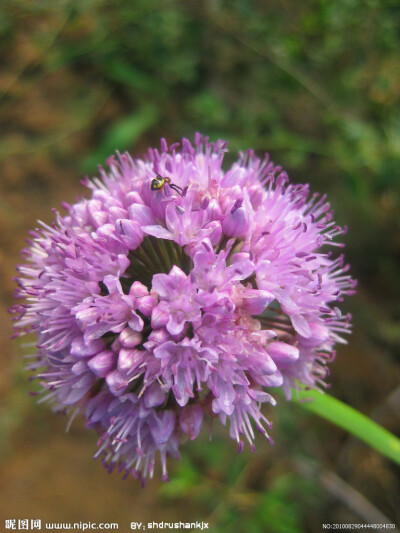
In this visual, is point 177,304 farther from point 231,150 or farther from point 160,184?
point 231,150

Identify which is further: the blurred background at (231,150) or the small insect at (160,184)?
the blurred background at (231,150)

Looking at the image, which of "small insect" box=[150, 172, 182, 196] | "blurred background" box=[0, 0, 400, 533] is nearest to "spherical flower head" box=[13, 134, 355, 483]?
"small insect" box=[150, 172, 182, 196]

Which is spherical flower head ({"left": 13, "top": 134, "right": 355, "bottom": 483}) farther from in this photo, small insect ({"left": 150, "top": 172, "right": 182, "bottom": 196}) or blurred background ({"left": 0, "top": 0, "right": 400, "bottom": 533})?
blurred background ({"left": 0, "top": 0, "right": 400, "bottom": 533})

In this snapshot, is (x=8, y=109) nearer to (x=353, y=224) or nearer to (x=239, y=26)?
(x=239, y=26)

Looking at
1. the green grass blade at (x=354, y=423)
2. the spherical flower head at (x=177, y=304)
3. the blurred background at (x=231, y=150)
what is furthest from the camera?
the blurred background at (x=231, y=150)

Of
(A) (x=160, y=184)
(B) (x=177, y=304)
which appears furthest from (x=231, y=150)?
(B) (x=177, y=304)

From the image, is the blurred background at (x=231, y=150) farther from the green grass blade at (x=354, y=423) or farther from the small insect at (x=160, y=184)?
the small insect at (x=160, y=184)

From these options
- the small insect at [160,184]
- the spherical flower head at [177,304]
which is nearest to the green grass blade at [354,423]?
the spherical flower head at [177,304]
